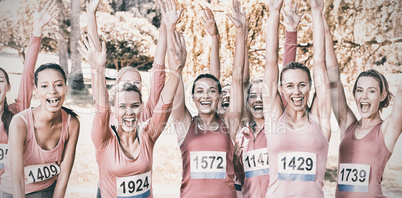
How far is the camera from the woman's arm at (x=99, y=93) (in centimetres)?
354


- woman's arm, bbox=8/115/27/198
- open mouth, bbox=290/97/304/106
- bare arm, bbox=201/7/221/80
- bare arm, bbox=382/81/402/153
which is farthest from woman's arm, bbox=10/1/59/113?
bare arm, bbox=382/81/402/153

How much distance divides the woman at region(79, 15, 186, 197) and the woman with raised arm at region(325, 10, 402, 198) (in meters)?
1.53

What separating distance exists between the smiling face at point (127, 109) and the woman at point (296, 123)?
3.69ft

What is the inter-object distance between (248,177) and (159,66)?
51.2 inches

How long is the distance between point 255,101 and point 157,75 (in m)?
0.96

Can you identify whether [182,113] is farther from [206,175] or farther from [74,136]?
[74,136]

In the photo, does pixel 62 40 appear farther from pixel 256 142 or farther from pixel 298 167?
pixel 298 167

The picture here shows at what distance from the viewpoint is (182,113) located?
4164 millimetres

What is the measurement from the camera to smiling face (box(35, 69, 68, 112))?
13.8 ft

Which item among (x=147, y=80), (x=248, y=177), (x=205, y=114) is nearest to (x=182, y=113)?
(x=205, y=114)

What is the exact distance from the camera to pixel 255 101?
14.2 ft

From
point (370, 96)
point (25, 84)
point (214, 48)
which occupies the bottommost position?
point (370, 96)

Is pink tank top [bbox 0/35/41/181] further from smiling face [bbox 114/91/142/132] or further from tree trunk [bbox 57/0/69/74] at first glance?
tree trunk [bbox 57/0/69/74]

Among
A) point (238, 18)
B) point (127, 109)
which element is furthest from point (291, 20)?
point (127, 109)
